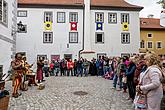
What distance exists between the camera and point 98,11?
36062 mm

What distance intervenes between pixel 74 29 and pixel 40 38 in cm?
456

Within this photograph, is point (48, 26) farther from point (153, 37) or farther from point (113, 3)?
point (153, 37)

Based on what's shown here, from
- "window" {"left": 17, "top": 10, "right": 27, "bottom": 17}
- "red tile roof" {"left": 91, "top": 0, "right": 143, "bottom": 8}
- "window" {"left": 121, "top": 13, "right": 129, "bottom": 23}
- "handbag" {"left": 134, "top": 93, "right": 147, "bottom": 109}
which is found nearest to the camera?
"handbag" {"left": 134, "top": 93, "right": 147, "bottom": 109}

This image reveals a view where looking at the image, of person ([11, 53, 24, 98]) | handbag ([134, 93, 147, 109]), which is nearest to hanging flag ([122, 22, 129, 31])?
person ([11, 53, 24, 98])

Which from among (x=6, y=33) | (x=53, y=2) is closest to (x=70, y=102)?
(x=6, y=33)

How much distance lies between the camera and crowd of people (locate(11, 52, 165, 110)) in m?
5.21

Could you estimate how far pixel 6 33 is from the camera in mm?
16094

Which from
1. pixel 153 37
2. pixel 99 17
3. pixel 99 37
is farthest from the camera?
pixel 153 37

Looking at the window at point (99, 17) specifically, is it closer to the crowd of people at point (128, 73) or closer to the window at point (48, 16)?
the window at point (48, 16)

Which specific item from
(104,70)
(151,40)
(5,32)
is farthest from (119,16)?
(5,32)

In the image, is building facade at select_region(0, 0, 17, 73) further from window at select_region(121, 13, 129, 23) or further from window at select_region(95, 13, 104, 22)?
window at select_region(121, 13, 129, 23)

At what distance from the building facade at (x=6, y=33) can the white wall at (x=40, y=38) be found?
16075 millimetres

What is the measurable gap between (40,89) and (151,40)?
3339 cm

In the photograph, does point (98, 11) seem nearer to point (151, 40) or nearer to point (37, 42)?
point (37, 42)
